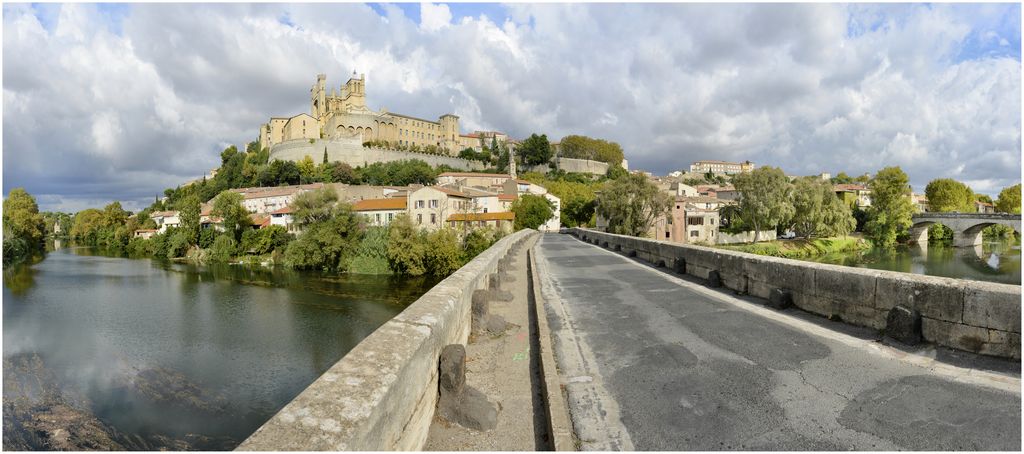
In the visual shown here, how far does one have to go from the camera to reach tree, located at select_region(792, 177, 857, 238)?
166 ft

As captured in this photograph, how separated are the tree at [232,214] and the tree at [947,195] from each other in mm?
107183

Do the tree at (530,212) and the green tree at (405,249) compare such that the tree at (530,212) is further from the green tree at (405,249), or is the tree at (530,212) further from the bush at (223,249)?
the bush at (223,249)

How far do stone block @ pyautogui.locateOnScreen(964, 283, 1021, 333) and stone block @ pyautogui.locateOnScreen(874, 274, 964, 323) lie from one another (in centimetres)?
7

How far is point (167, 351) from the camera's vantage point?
816 inches

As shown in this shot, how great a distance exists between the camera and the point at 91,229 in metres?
89.2

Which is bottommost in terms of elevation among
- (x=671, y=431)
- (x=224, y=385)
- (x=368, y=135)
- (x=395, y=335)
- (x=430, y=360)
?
(x=224, y=385)

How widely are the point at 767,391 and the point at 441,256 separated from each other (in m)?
38.8

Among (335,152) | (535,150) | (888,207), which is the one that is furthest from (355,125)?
(888,207)

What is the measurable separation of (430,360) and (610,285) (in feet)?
23.7

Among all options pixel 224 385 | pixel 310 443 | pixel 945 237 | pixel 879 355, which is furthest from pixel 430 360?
pixel 945 237

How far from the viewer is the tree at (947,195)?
80.1 metres

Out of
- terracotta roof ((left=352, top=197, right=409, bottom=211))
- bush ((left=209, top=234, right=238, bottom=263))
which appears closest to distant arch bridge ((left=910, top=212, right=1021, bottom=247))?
terracotta roof ((left=352, top=197, right=409, bottom=211))

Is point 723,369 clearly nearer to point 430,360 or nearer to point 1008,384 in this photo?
point 1008,384

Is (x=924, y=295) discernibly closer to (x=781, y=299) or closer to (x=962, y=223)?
(x=781, y=299)
